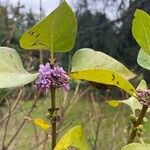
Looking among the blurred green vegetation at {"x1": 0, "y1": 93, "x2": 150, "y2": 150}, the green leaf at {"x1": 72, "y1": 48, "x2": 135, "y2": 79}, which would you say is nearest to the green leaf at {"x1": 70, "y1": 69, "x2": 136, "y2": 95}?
the green leaf at {"x1": 72, "y1": 48, "x2": 135, "y2": 79}

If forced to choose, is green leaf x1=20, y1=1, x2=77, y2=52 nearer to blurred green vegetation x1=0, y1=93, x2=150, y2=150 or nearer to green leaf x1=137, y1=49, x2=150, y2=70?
Answer: green leaf x1=137, y1=49, x2=150, y2=70

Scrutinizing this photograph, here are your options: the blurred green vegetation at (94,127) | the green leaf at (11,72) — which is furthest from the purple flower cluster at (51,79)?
the blurred green vegetation at (94,127)

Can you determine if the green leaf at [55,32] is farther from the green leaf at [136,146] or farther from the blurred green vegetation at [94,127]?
the blurred green vegetation at [94,127]

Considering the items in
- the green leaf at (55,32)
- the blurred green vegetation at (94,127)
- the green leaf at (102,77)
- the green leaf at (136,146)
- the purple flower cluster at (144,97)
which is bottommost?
the blurred green vegetation at (94,127)

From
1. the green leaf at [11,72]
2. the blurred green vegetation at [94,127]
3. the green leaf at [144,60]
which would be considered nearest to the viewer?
the green leaf at [11,72]

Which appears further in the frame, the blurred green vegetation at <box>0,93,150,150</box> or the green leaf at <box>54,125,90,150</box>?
the blurred green vegetation at <box>0,93,150,150</box>

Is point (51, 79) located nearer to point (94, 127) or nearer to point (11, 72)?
point (11, 72)

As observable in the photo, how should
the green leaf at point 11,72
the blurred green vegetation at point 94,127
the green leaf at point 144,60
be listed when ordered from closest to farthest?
the green leaf at point 11,72 → the green leaf at point 144,60 → the blurred green vegetation at point 94,127
